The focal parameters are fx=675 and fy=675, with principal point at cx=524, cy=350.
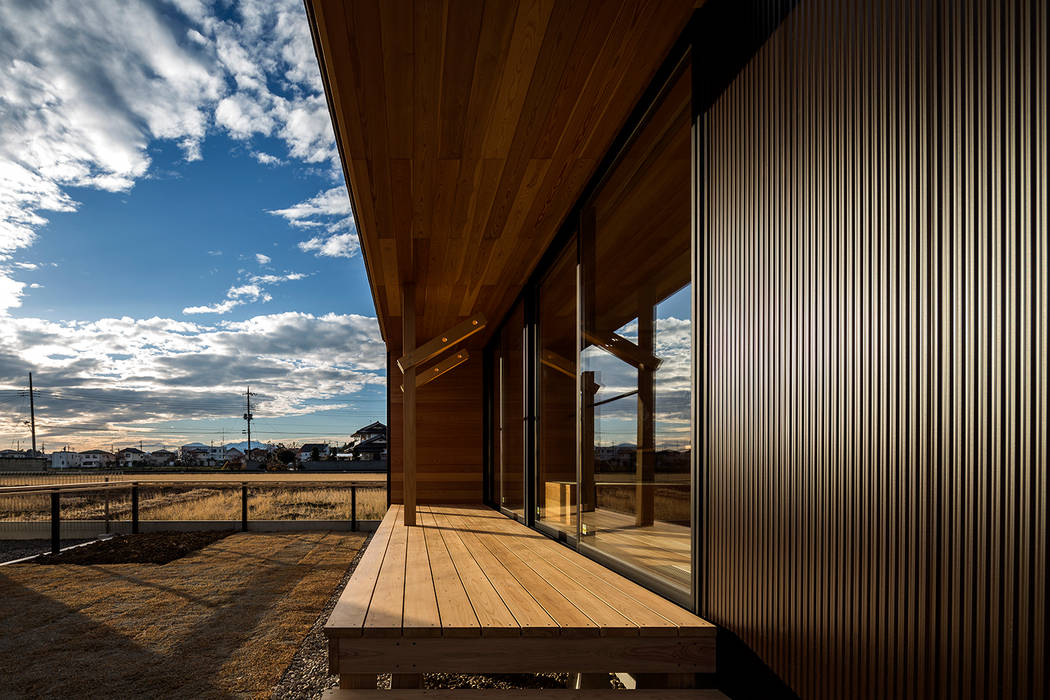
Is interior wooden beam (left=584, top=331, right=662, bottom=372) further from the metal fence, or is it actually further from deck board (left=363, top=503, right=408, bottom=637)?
the metal fence

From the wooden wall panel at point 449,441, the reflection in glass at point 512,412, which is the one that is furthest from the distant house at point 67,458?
the reflection in glass at point 512,412

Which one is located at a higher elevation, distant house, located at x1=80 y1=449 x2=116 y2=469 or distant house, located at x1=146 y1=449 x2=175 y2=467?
distant house, located at x1=146 y1=449 x2=175 y2=467

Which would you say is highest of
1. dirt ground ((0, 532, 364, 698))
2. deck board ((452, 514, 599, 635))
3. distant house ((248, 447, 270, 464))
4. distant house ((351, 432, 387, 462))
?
deck board ((452, 514, 599, 635))

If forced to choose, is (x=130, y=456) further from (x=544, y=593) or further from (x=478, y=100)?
(x=478, y=100)

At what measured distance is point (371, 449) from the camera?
46.4 metres

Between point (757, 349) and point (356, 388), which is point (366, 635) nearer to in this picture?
point (757, 349)

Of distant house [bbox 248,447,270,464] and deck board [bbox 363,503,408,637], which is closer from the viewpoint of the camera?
deck board [bbox 363,503,408,637]

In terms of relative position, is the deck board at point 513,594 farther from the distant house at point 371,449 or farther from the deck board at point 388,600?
the distant house at point 371,449

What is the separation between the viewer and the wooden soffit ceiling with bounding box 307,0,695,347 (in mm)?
2289

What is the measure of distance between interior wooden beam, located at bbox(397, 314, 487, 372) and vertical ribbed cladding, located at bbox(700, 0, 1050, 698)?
12.9 ft

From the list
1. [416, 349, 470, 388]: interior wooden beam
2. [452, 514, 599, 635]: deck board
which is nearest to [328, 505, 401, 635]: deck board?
[452, 514, 599, 635]: deck board

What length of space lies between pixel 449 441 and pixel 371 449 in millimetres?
38096

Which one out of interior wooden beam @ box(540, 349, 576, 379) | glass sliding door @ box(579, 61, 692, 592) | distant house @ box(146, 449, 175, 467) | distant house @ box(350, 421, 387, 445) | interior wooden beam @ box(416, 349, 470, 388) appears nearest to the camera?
glass sliding door @ box(579, 61, 692, 592)

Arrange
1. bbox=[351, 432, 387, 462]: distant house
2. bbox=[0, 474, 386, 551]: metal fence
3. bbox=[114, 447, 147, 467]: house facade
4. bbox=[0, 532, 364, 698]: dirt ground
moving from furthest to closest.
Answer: bbox=[114, 447, 147, 467]: house facade, bbox=[351, 432, 387, 462]: distant house, bbox=[0, 474, 386, 551]: metal fence, bbox=[0, 532, 364, 698]: dirt ground
